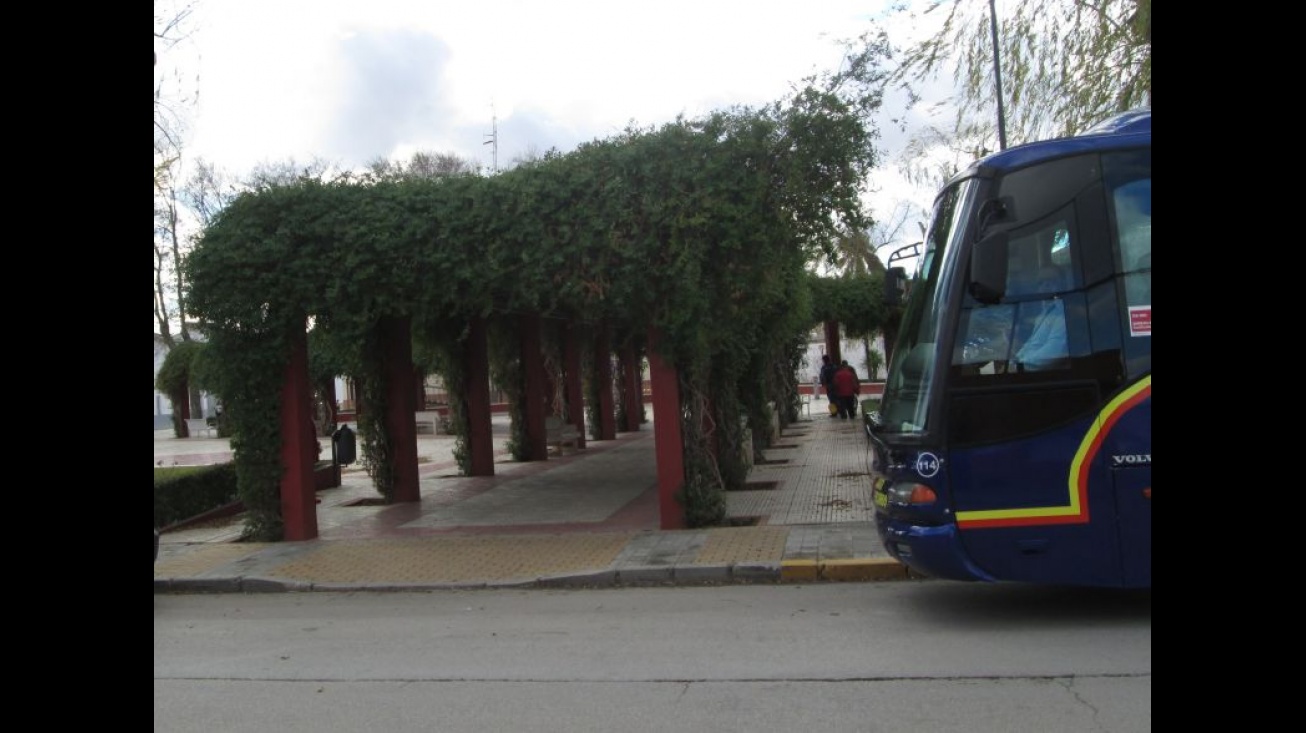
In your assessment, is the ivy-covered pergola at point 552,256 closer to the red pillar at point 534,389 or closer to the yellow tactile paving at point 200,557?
the yellow tactile paving at point 200,557

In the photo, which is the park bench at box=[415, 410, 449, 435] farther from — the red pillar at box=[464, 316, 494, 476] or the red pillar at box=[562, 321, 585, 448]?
the red pillar at box=[464, 316, 494, 476]

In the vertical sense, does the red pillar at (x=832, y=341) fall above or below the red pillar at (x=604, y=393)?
above

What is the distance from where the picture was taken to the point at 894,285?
26.0 feet

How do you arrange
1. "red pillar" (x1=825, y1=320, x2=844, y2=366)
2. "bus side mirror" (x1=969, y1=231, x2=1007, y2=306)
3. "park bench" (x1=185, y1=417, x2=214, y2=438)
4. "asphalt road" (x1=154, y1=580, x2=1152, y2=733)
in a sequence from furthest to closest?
1. "park bench" (x1=185, y1=417, x2=214, y2=438)
2. "red pillar" (x1=825, y1=320, x2=844, y2=366)
3. "bus side mirror" (x1=969, y1=231, x2=1007, y2=306)
4. "asphalt road" (x1=154, y1=580, x2=1152, y2=733)

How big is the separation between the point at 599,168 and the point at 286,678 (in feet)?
21.3

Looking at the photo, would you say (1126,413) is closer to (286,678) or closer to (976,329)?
(976,329)

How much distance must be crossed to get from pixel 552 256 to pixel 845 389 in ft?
62.4

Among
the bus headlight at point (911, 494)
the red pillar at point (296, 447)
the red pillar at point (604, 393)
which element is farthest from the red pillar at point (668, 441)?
the red pillar at point (604, 393)

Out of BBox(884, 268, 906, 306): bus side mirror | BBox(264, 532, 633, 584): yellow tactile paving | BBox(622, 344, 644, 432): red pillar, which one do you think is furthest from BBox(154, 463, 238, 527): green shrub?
BBox(622, 344, 644, 432): red pillar

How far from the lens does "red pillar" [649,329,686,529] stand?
11.6 meters

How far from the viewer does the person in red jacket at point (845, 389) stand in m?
28.8

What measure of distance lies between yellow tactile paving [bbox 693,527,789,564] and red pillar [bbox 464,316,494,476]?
825 cm

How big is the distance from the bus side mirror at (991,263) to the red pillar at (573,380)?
18.1 meters
